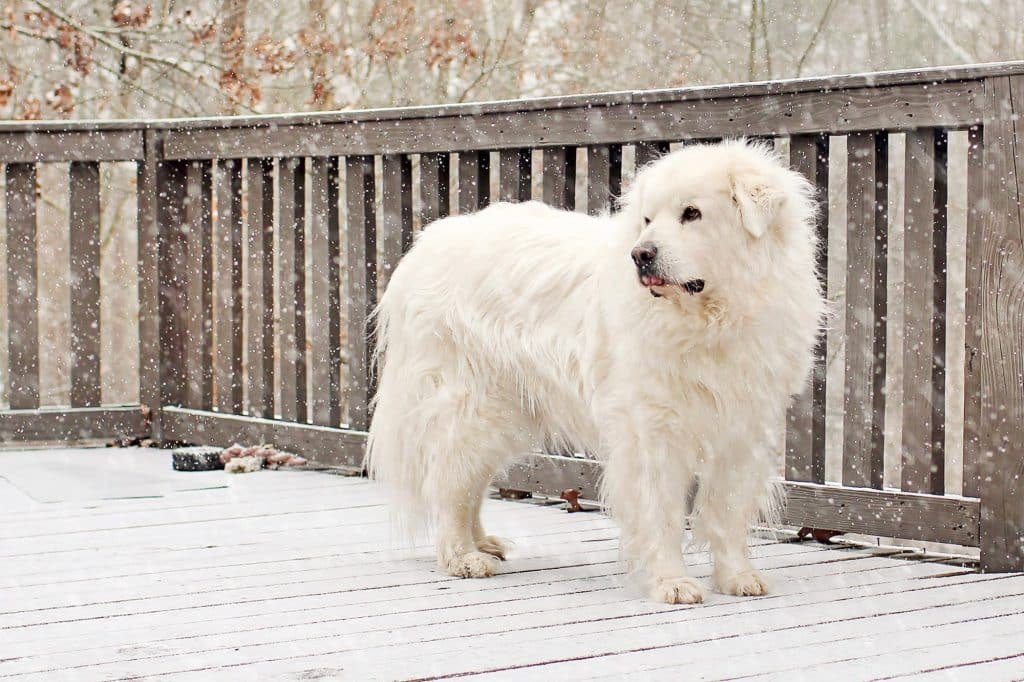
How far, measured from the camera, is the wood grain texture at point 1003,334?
306cm

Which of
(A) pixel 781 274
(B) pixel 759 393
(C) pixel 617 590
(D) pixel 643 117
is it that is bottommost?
(C) pixel 617 590

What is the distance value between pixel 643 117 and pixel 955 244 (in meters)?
7.36

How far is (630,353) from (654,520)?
40 cm

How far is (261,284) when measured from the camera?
509 cm

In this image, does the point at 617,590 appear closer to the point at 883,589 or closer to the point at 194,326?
the point at 883,589

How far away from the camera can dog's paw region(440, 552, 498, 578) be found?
125 inches

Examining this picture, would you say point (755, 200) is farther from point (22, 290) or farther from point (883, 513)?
point (22, 290)

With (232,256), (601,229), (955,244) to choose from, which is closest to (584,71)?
(955,244)

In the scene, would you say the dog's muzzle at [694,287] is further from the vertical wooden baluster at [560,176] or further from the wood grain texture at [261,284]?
the wood grain texture at [261,284]

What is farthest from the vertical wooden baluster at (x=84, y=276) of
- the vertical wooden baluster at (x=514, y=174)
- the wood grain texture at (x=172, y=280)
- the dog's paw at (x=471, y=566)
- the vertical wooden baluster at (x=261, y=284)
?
the dog's paw at (x=471, y=566)

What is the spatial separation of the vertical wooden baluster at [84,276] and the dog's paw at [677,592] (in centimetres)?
329

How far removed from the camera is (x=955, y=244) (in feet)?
33.9

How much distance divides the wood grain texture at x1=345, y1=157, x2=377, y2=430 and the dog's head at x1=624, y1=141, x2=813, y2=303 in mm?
1997

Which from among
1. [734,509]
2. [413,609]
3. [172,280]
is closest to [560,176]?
[734,509]
